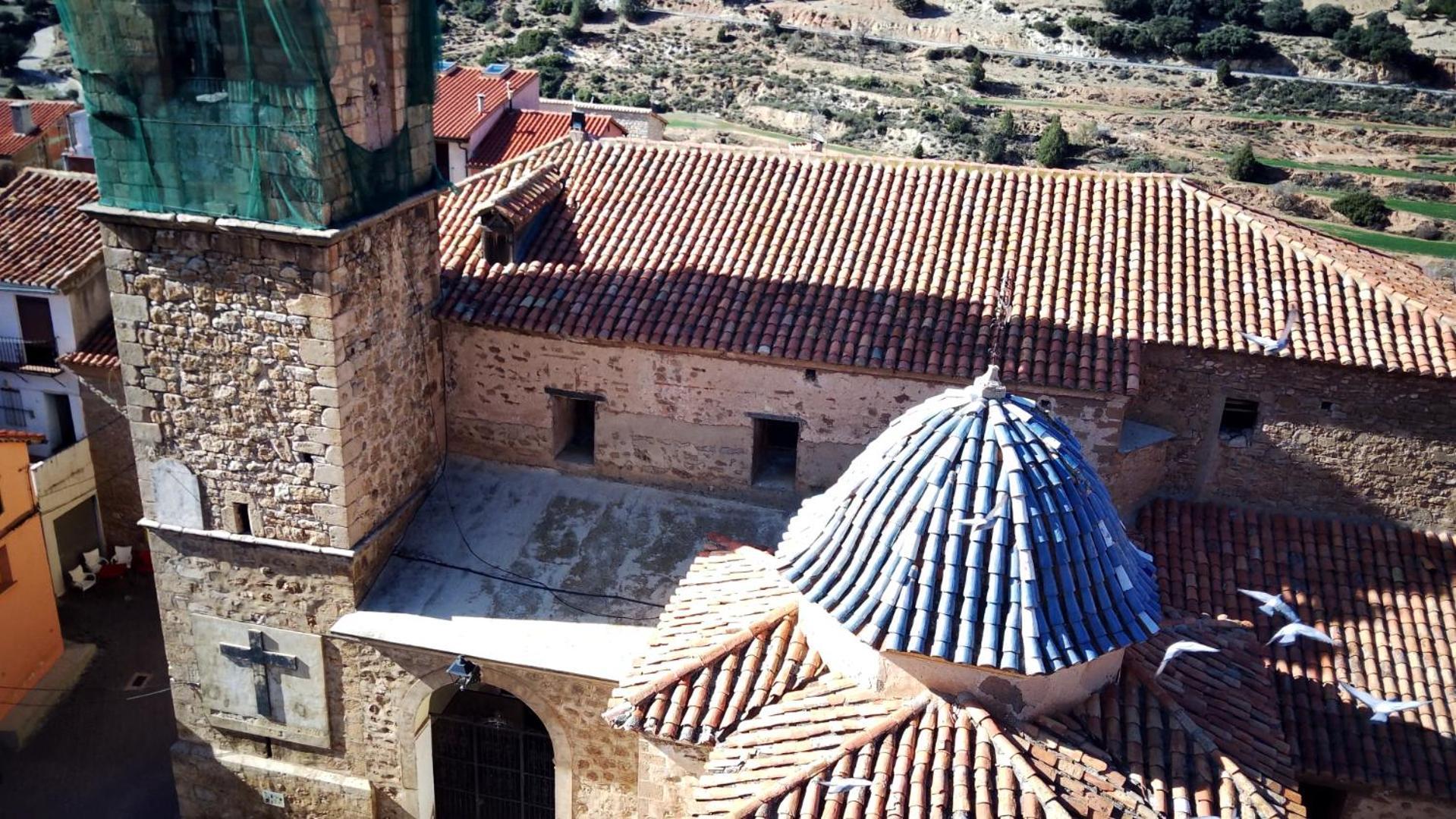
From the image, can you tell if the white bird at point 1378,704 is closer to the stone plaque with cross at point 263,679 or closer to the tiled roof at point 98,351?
the stone plaque with cross at point 263,679

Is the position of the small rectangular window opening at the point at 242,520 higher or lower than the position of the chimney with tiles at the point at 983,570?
lower

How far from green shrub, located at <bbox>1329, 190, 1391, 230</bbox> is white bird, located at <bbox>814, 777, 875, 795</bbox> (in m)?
30.8

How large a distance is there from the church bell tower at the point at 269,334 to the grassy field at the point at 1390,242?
1008 inches

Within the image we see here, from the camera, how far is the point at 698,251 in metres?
13.1

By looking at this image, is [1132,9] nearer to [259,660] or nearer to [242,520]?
[242,520]

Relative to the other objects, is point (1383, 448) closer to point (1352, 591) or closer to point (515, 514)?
point (1352, 591)

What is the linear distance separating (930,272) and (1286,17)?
42.8 meters

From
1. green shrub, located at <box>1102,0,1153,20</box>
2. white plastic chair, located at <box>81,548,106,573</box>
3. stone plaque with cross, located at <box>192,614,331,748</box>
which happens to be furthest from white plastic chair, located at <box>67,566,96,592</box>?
green shrub, located at <box>1102,0,1153,20</box>

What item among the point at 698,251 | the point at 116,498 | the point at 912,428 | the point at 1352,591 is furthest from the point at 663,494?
Answer: the point at 116,498

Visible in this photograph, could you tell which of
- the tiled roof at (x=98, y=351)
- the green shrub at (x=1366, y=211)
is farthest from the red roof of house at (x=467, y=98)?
the green shrub at (x=1366, y=211)

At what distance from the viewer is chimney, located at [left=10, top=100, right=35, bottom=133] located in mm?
29609

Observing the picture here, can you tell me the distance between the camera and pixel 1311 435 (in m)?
12.1

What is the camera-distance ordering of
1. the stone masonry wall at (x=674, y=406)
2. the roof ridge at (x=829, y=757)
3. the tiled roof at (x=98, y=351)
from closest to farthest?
1. the roof ridge at (x=829, y=757)
2. the stone masonry wall at (x=674, y=406)
3. the tiled roof at (x=98, y=351)

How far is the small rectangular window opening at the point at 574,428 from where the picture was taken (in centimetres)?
1305
